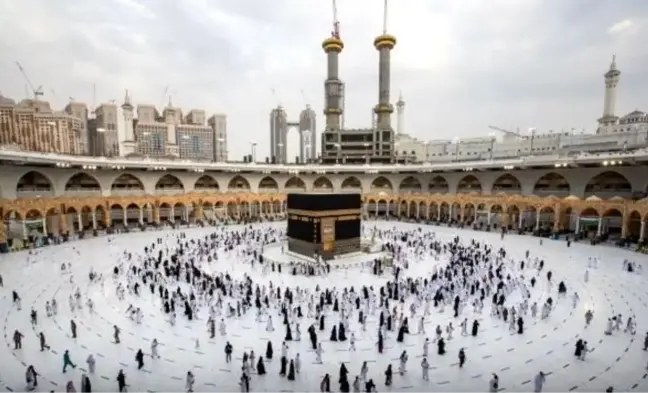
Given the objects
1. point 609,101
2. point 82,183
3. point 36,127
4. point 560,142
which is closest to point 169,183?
point 82,183

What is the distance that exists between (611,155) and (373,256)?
2171 centimetres

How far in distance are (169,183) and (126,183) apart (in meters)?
4.84

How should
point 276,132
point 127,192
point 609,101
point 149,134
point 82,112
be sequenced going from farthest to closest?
point 276,132
point 149,134
point 82,112
point 609,101
point 127,192

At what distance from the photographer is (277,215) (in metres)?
43.6

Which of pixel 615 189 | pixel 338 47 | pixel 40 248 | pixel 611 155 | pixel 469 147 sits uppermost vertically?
pixel 338 47

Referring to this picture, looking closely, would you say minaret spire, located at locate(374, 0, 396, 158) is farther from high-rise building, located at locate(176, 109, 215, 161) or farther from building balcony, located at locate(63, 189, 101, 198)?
high-rise building, located at locate(176, 109, 215, 161)

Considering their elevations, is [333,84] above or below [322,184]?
above

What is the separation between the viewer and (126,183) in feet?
125

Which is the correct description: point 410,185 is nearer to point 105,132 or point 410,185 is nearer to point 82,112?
point 105,132

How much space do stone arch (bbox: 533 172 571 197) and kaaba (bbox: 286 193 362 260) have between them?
74.5ft

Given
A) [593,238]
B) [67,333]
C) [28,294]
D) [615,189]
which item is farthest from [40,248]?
[615,189]

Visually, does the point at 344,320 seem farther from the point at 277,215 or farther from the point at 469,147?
→ the point at 469,147

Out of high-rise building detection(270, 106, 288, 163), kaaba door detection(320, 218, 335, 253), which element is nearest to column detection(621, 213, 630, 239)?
kaaba door detection(320, 218, 335, 253)

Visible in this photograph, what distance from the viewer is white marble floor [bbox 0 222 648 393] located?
336 inches
